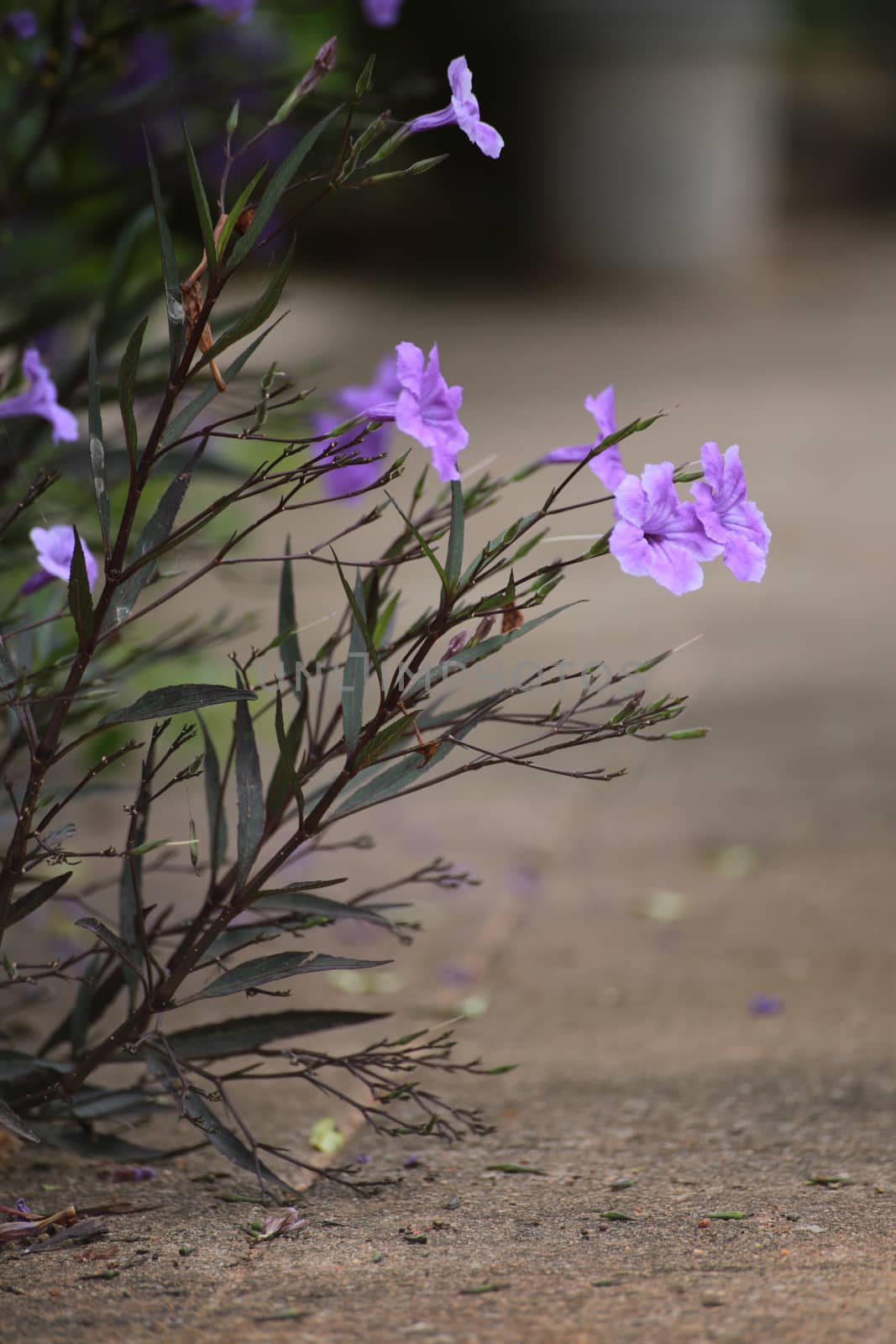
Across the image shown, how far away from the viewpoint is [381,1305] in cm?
98

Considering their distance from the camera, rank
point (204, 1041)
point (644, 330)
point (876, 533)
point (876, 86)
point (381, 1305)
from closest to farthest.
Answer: point (381, 1305) → point (204, 1041) → point (876, 533) → point (644, 330) → point (876, 86)

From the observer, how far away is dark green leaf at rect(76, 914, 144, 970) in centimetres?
105

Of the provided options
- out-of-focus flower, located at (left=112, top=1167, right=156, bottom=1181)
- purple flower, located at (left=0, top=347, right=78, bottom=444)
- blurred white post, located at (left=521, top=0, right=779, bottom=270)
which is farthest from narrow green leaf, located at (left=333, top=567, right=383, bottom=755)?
blurred white post, located at (left=521, top=0, right=779, bottom=270)

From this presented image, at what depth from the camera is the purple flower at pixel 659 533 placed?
1.00 metres

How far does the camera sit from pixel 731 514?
3.40 feet

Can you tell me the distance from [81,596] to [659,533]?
1.31 ft

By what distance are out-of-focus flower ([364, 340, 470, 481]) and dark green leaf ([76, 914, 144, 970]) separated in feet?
1.32

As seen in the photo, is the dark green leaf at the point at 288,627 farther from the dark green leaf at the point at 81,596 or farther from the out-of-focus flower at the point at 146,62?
the out-of-focus flower at the point at 146,62

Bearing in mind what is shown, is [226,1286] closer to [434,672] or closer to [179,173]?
[434,672]

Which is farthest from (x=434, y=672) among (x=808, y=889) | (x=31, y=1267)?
(x=808, y=889)

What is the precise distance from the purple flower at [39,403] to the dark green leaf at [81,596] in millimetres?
308

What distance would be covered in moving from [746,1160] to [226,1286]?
1.69 feet

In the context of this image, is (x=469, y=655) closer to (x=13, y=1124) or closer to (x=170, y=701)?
(x=170, y=701)

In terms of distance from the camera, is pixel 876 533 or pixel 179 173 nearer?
pixel 179 173
